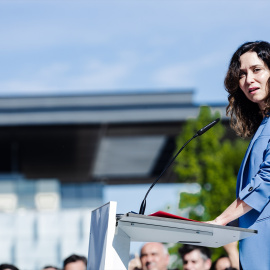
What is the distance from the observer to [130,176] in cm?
3425

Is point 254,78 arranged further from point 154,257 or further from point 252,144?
point 154,257

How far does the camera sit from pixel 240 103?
142 inches

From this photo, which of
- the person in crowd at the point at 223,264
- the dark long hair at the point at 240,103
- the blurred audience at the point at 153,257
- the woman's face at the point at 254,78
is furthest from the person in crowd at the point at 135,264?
the woman's face at the point at 254,78

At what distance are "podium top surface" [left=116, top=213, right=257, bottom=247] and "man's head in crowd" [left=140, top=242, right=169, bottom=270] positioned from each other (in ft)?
15.6

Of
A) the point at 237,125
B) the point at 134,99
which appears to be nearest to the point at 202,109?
the point at 134,99

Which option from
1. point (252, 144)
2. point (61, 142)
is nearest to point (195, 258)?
point (252, 144)

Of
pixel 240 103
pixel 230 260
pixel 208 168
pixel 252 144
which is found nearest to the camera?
pixel 252 144

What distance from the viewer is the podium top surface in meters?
2.79

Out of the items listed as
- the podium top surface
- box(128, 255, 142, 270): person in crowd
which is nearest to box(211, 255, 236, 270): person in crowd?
box(128, 255, 142, 270): person in crowd

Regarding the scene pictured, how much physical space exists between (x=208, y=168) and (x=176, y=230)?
18.1 metres

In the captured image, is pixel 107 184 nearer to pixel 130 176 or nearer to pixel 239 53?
pixel 130 176

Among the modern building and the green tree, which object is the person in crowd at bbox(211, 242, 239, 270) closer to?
the green tree

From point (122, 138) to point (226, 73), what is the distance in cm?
2387

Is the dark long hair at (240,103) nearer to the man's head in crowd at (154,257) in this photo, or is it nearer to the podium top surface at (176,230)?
the podium top surface at (176,230)
